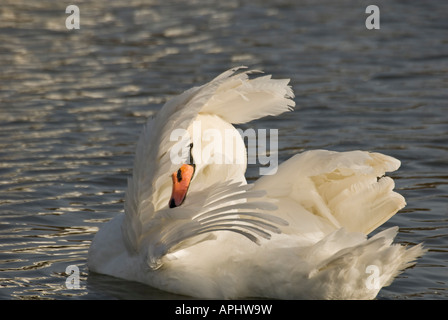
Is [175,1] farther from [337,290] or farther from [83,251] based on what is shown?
[337,290]

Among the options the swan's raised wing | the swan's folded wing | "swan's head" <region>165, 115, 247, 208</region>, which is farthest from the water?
"swan's head" <region>165, 115, 247, 208</region>

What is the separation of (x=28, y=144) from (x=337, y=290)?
18.1ft

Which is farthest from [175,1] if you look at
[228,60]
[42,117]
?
[42,117]

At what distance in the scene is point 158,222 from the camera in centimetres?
702

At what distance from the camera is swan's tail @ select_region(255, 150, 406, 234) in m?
7.30

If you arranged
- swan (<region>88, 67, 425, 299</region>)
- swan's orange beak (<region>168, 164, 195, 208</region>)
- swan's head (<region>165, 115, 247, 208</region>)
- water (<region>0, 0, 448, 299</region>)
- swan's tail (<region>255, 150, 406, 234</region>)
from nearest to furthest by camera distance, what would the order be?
swan (<region>88, 67, 425, 299</region>), swan's orange beak (<region>168, 164, 195, 208</region>), swan's tail (<region>255, 150, 406, 234</region>), swan's head (<region>165, 115, 247, 208</region>), water (<region>0, 0, 448, 299</region>)

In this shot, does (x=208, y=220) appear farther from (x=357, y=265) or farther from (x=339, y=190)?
(x=339, y=190)

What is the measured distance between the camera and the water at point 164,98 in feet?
27.9

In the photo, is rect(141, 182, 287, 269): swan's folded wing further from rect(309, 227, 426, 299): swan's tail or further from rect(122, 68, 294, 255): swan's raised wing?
rect(309, 227, 426, 299): swan's tail

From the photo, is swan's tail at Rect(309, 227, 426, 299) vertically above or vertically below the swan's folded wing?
below

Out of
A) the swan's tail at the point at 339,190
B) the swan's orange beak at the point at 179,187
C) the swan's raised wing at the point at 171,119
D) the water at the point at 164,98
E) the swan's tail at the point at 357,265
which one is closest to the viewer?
the swan's tail at the point at 357,265

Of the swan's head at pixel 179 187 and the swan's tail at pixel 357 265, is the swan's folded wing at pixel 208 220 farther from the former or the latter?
the swan's tail at pixel 357 265

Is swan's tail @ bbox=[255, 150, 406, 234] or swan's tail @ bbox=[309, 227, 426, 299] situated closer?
swan's tail @ bbox=[309, 227, 426, 299]

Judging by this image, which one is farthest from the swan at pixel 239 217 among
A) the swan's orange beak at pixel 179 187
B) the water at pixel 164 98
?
the water at pixel 164 98
